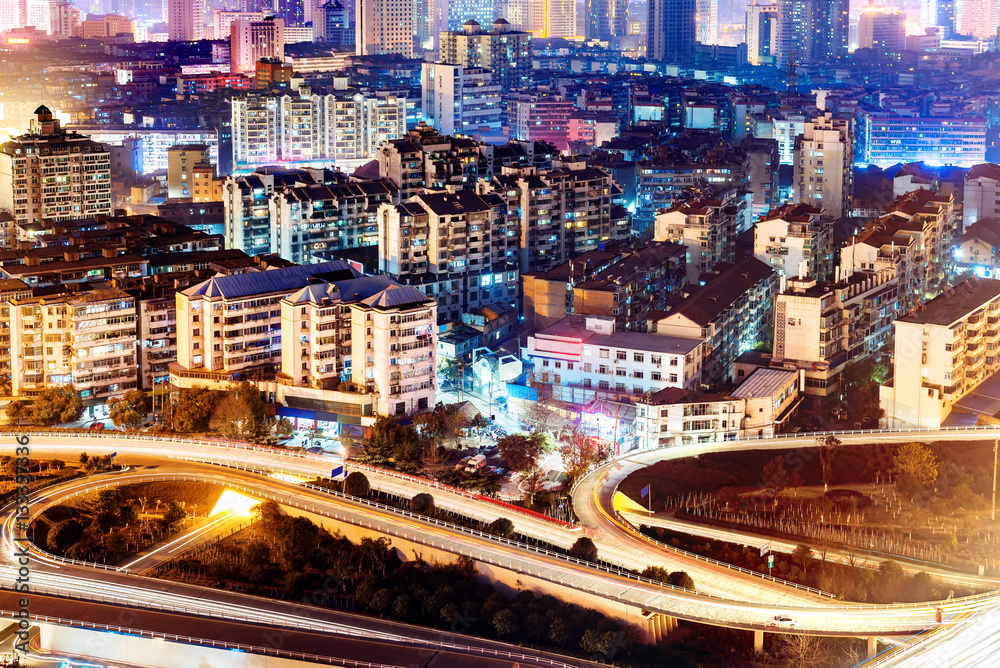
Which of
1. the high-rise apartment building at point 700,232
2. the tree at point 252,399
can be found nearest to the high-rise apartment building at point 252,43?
the high-rise apartment building at point 700,232

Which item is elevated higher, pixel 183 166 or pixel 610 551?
pixel 183 166

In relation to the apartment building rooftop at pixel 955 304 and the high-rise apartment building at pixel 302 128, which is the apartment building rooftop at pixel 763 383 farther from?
the high-rise apartment building at pixel 302 128

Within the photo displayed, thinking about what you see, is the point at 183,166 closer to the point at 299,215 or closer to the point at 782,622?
the point at 299,215

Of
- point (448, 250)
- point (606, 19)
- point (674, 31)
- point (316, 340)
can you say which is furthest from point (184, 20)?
point (316, 340)

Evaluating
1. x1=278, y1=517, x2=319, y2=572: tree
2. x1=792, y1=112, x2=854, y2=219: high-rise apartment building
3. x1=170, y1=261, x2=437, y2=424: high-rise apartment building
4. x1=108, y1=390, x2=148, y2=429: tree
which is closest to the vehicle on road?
x1=278, y1=517, x2=319, y2=572: tree

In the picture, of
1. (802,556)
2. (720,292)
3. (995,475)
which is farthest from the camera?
(720,292)

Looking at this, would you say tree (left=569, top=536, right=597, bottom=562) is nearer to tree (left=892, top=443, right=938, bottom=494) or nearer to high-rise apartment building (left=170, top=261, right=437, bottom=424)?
tree (left=892, top=443, right=938, bottom=494)
